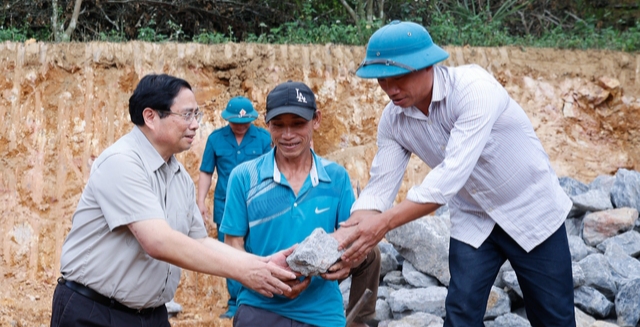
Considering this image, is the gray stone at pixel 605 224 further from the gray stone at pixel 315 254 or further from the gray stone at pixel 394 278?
the gray stone at pixel 315 254

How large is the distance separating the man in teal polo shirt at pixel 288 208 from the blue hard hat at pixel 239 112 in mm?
3964

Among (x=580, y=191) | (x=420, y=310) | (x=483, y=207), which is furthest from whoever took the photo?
(x=580, y=191)

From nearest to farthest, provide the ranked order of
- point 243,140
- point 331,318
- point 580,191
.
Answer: point 331,318 → point 243,140 → point 580,191

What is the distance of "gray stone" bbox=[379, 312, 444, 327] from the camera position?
217 inches

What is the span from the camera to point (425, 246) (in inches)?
252

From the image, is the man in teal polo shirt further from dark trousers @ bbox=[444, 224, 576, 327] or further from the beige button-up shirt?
dark trousers @ bbox=[444, 224, 576, 327]

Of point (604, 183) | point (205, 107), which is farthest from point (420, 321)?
point (205, 107)

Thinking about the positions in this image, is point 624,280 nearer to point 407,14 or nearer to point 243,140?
point 243,140

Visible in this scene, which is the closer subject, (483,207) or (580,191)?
(483,207)

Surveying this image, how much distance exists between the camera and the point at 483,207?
3930 millimetres

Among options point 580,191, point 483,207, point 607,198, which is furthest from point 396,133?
point 580,191

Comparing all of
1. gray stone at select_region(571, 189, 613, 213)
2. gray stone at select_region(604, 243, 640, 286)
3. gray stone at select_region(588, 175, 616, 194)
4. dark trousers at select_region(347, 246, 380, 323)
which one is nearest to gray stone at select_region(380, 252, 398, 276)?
dark trousers at select_region(347, 246, 380, 323)

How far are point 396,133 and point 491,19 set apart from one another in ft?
31.1

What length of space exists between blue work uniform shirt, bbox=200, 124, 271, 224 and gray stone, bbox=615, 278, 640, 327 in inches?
145
